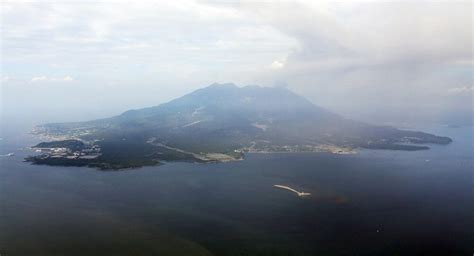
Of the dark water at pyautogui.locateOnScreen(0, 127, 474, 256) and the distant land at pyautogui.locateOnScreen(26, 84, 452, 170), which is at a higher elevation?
the distant land at pyautogui.locateOnScreen(26, 84, 452, 170)

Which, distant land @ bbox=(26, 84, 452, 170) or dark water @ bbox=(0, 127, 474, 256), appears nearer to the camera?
dark water @ bbox=(0, 127, 474, 256)

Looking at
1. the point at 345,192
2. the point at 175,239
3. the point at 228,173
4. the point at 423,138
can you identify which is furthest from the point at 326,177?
the point at 423,138

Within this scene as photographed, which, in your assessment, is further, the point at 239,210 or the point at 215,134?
the point at 215,134

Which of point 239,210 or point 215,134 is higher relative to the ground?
point 215,134

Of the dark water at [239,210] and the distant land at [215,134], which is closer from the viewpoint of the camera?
the dark water at [239,210]
